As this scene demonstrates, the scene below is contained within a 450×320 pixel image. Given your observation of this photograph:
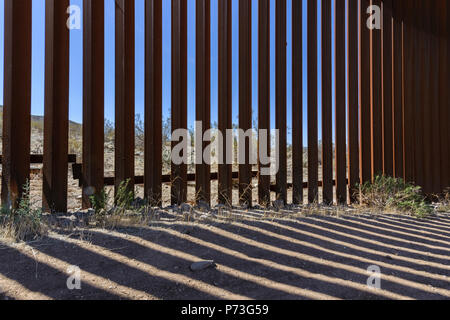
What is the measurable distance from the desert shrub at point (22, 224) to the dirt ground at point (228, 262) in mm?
119

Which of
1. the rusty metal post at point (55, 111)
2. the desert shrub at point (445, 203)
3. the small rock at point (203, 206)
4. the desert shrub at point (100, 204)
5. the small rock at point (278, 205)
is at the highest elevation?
the rusty metal post at point (55, 111)

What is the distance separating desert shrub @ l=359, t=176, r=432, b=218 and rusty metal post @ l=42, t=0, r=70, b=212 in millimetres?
4137

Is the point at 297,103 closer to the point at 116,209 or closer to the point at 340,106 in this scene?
the point at 340,106

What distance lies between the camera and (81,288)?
152cm

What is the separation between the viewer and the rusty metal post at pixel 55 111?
2.61 m

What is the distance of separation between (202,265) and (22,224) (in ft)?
5.30

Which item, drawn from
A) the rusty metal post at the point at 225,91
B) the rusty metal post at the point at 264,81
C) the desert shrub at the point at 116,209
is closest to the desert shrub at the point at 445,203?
the rusty metal post at the point at 264,81

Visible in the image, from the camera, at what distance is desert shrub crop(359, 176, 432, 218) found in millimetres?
3650

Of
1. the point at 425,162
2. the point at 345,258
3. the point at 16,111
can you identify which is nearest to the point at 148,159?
the point at 16,111

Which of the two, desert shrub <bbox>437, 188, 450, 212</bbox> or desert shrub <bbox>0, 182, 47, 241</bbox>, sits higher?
desert shrub <bbox>0, 182, 47, 241</bbox>

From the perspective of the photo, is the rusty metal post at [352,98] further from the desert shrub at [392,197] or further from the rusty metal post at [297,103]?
the rusty metal post at [297,103]

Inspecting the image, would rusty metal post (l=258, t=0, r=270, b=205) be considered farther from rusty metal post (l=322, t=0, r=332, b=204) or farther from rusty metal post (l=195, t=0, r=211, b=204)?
rusty metal post (l=322, t=0, r=332, b=204)

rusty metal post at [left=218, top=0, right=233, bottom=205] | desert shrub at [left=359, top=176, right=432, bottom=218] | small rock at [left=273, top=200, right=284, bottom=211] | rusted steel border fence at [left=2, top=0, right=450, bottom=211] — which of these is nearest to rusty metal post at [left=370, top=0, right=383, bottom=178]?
rusted steel border fence at [left=2, top=0, right=450, bottom=211]
